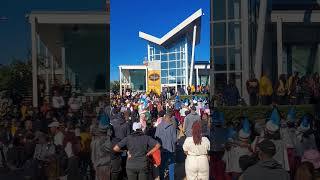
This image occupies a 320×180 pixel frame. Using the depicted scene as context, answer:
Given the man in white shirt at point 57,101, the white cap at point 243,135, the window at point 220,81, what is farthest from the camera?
the white cap at point 243,135

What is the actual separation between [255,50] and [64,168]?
305 cm

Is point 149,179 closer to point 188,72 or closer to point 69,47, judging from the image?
point 188,72

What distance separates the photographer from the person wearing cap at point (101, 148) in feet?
11.3

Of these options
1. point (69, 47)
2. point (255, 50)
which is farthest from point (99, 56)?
point (255, 50)

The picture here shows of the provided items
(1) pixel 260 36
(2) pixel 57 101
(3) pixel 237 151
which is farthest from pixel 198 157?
(1) pixel 260 36

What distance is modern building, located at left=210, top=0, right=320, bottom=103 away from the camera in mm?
4203

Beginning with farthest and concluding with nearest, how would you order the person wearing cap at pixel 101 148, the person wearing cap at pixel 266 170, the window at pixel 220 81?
the window at pixel 220 81 → the person wearing cap at pixel 101 148 → the person wearing cap at pixel 266 170

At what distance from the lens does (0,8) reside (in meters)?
3.32

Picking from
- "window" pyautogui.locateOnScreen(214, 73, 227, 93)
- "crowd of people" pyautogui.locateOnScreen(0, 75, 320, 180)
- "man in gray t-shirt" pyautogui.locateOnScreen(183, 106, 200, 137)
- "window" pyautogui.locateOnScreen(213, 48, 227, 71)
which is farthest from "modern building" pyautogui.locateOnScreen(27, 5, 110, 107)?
"man in gray t-shirt" pyautogui.locateOnScreen(183, 106, 200, 137)

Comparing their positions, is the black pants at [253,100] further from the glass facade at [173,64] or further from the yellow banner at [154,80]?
the yellow banner at [154,80]

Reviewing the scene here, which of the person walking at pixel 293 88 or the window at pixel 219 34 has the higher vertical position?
the window at pixel 219 34

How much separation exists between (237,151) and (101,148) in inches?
62.3

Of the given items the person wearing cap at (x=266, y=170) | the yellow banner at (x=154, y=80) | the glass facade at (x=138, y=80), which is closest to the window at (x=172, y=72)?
the yellow banner at (x=154, y=80)

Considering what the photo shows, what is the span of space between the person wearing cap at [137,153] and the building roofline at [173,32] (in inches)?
46.9
